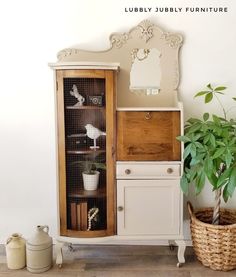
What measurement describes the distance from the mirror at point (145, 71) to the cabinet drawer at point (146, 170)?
22.6 inches

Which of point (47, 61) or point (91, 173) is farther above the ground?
point (47, 61)

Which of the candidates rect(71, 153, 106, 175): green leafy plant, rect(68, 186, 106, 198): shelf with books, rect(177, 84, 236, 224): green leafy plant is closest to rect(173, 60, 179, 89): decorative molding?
rect(177, 84, 236, 224): green leafy plant

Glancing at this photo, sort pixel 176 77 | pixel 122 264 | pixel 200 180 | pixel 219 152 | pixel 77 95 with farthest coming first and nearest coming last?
pixel 176 77
pixel 122 264
pixel 77 95
pixel 200 180
pixel 219 152

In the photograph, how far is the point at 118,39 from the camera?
8.87ft

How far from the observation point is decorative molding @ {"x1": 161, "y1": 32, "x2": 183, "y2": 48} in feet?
8.81

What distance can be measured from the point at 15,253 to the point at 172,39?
73.2 inches

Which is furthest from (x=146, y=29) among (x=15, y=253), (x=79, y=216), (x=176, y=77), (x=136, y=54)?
(x=15, y=253)

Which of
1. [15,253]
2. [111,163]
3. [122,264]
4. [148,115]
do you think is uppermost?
[148,115]

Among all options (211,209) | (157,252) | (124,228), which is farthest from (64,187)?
(211,209)

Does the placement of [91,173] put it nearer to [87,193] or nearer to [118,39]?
[87,193]

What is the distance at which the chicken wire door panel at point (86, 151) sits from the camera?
2449 mm

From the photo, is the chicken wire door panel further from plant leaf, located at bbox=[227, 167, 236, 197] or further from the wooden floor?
plant leaf, located at bbox=[227, 167, 236, 197]

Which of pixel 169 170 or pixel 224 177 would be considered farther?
pixel 169 170

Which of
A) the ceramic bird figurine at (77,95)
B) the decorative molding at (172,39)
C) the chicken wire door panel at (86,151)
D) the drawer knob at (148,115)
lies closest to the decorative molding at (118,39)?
the decorative molding at (172,39)
